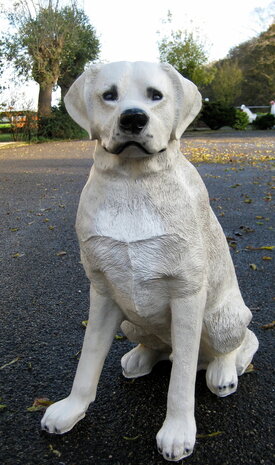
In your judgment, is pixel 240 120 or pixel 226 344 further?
pixel 240 120

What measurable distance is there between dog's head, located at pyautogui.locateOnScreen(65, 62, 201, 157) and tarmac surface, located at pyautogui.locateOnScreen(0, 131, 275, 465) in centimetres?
140

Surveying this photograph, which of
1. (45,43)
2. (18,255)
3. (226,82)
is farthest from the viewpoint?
(226,82)

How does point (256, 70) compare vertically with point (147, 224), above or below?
above

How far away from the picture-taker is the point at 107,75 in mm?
1774

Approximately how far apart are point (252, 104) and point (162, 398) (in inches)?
2160

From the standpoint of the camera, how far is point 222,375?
2344mm

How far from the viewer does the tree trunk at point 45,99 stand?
84.4ft

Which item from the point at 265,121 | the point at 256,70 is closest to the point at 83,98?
the point at 265,121

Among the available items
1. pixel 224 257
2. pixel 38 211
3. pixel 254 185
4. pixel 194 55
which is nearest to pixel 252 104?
pixel 194 55

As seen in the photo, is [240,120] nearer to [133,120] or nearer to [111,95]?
[111,95]

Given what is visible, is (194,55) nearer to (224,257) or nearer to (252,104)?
(252,104)

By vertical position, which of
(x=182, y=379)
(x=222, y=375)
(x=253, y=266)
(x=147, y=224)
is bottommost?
(x=253, y=266)

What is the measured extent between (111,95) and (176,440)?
1498mm

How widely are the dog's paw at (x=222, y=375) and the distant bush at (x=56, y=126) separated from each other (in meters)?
24.0
